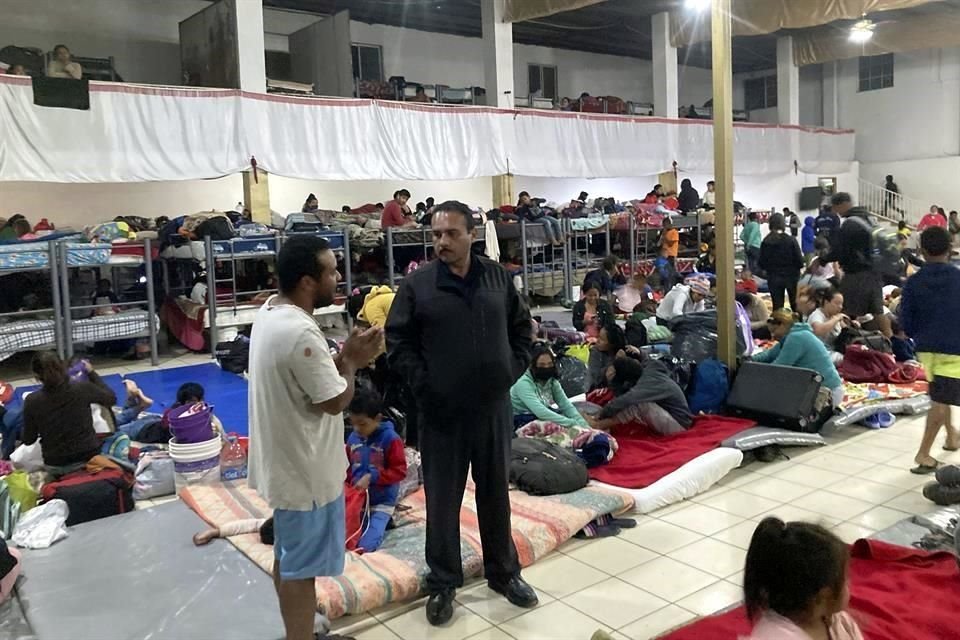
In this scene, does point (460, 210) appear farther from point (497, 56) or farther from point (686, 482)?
point (497, 56)

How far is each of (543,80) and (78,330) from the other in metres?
13.3

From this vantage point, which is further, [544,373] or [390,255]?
[390,255]

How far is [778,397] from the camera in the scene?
5.87 metres

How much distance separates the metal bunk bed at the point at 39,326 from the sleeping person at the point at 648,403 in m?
6.32

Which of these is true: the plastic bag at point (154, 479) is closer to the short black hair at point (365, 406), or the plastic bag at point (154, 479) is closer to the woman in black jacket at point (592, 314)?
the short black hair at point (365, 406)

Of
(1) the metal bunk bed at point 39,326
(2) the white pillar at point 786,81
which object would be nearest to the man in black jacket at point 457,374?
(1) the metal bunk bed at point 39,326

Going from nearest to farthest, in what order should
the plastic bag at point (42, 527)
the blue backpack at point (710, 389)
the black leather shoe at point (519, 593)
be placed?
the black leather shoe at point (519, 593), the plastic bag at point (42, 527), the blue backpack at point (710, 389)

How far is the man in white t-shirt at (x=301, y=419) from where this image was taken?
264 centimetres

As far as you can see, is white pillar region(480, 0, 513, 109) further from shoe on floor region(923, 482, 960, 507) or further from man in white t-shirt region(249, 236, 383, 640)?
man in white t-shirt region(249, 236, 383, 640)

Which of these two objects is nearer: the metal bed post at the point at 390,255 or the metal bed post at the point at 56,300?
the metal bed post at the point at 56,300

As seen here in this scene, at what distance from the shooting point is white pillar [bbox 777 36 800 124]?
798 inches

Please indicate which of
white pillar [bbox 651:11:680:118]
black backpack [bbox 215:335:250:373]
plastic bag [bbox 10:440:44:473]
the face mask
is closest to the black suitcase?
the face mask

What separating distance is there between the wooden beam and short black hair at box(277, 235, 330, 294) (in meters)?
4.34

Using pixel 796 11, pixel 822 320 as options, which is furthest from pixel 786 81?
pixel 822 320
